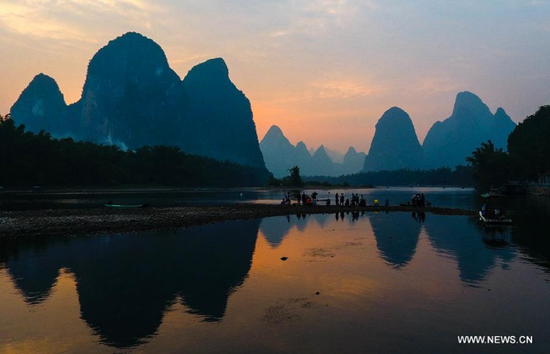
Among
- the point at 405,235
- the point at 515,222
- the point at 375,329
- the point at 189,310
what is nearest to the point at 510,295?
the point at 375,329

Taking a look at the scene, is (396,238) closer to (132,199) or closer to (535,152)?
(132,199)

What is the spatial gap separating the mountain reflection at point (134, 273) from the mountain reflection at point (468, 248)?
1096 centimetres

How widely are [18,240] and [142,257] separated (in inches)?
471

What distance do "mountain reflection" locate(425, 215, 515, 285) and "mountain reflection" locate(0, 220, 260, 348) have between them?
11.0 meters

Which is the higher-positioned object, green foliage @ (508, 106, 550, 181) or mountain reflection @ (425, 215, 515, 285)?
green foliage @ (508, 106, 550, 181)

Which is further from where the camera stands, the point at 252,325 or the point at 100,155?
the point at 100,155

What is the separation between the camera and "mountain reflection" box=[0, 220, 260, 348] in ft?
43.6

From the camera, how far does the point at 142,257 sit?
22.1 m

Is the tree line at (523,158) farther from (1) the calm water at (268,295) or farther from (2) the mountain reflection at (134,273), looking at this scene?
(2) the mountain reflection at (134,273)

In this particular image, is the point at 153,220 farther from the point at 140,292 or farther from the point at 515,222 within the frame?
the point at 515,222

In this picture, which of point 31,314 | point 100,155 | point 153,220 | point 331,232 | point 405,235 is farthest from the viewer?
point 100,155

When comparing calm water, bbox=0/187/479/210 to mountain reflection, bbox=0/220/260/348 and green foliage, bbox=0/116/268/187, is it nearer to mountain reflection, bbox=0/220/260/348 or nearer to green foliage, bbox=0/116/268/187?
green foliage, bbox=0/116/268/187

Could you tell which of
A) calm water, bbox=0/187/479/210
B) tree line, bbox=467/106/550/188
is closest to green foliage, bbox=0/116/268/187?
calm water, bbox=0/187/479/210

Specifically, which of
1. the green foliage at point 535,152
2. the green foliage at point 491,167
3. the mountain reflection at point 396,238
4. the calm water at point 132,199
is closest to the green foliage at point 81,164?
the calm water at point 132,199
